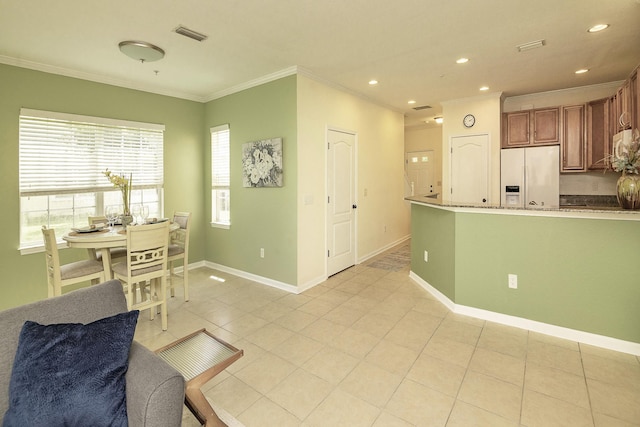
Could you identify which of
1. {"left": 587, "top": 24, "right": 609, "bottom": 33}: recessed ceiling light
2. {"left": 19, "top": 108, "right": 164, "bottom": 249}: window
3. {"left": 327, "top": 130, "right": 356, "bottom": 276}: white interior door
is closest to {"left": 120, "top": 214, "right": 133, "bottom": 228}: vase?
{"left": 19, "top": 108, "right": 164, "bottom": 249}: window

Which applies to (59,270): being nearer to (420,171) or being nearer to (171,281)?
(171,281)

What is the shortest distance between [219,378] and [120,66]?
367cm

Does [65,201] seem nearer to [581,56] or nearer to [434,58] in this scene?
[434,58]

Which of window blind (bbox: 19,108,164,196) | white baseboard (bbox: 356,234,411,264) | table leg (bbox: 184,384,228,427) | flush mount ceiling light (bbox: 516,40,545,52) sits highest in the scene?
flush mount ceiling light (bbox: 516,40,545,52)

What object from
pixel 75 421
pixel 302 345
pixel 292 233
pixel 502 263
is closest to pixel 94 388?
pixel 75 421

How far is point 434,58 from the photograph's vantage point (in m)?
3.54

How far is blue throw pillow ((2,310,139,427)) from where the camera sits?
111 cm

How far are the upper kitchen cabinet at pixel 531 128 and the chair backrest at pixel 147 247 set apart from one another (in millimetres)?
5179

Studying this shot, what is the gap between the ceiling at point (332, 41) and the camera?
2.51 metres

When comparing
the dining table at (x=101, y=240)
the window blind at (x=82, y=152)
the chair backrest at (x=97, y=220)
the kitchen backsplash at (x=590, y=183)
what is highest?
the window blind at (x=82, y=152)

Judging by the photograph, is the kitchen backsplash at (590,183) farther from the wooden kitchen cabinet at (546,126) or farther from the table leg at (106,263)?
the table leg at (106,263)

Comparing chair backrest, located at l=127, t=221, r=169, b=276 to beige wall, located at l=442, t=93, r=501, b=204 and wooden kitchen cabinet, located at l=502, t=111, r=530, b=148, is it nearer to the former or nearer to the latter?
beige wall, located at l=442, t=93, r=501, b=204

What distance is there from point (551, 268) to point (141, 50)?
4.47 meters

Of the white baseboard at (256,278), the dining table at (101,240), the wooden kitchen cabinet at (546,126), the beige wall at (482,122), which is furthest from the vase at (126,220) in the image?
the wooden kitchen cabinet at (546,126)
